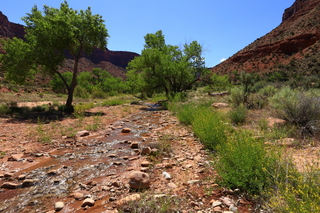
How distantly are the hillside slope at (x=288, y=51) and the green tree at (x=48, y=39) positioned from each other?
48.3m

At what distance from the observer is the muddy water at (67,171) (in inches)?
118

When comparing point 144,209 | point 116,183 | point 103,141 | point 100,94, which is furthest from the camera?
point 100,94

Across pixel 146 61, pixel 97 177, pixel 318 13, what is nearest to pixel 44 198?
pixel 97 177

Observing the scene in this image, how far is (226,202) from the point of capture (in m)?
2.71

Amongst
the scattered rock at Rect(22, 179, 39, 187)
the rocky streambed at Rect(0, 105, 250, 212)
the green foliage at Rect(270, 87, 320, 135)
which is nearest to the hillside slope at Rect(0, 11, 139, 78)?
the green foliage at Rect(270, 87, 320, 135)

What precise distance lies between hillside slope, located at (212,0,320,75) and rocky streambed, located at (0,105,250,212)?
50.8 m

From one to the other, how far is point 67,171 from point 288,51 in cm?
7747

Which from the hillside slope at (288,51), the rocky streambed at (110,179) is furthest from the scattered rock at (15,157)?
the hillside slope at (288,51)

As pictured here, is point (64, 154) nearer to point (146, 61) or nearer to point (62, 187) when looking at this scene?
point (62, 187)

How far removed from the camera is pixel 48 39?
37.7 feet

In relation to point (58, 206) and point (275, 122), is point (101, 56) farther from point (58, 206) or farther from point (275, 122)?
point (58, 206)

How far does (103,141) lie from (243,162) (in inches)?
196

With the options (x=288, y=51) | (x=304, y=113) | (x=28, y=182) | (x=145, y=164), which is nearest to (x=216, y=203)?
(x=145, y=164)

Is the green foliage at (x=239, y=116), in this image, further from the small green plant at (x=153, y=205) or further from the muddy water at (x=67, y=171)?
the small green plant at (x=153, y=205)
